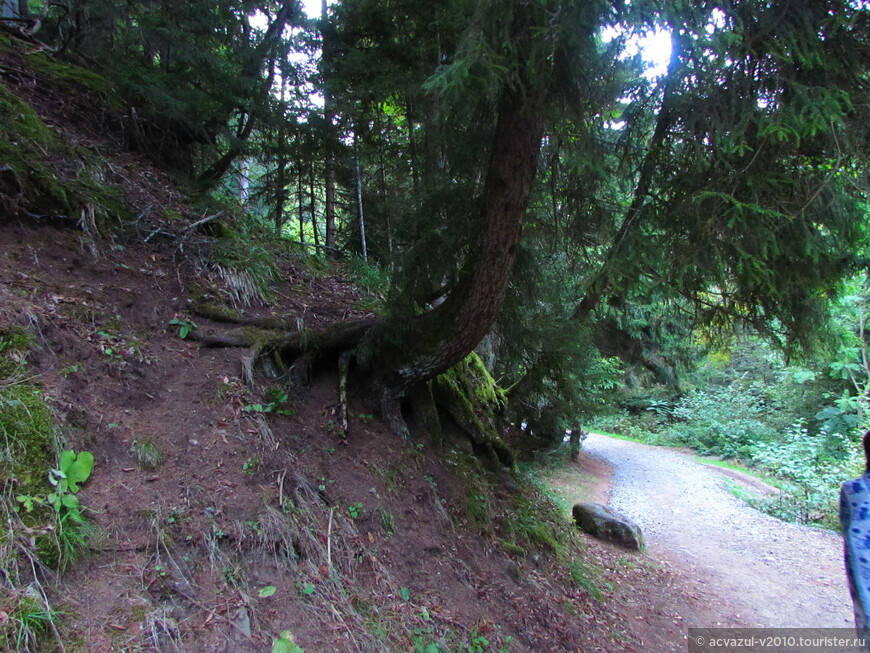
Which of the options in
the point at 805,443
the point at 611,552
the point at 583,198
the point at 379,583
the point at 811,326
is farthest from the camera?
the point at 805,443

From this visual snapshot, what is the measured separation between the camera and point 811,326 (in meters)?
4.89

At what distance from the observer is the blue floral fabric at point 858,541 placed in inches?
79.7

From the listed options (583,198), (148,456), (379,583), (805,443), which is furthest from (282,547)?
(805,443)

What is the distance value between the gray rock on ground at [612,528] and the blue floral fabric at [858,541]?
6.43 metres

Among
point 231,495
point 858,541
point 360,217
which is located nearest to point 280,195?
point 360,217

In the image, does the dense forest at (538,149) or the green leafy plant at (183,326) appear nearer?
the dense forest at (538,149)

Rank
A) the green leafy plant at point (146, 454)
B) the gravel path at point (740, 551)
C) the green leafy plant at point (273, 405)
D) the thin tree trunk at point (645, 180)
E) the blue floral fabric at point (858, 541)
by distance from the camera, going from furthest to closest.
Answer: the gravel path at point (740, 551) < the thin tree trunk at point (645, 180) < the green leafy plant at point (273, 405) < the green leafy plant at point (146, 454) < the blue floral fabric at point (858, 541)

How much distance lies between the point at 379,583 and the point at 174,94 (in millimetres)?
6529

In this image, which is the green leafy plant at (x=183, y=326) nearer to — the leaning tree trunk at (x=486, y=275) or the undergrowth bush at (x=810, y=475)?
the leaning tree trunk at (x=486, y=275)

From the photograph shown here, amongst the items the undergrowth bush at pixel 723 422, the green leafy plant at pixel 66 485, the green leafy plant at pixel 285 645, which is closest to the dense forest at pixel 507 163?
the green leafy plant at pixel 66 485

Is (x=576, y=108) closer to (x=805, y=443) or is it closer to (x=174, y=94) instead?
(x=174, y=94)

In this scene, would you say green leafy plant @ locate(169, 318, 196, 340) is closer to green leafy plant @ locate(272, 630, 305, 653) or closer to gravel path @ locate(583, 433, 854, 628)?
green leafy plant @ locate(272, 630, 305, 653)

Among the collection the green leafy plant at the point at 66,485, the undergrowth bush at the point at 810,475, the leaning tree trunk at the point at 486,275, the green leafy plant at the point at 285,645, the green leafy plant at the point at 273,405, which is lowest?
the undergrowth bush at the point at 810,475

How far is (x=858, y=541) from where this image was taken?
6.73ft
